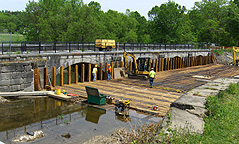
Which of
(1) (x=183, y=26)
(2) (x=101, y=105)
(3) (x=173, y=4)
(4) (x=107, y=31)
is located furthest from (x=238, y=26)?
(2) (x=101, y=105)

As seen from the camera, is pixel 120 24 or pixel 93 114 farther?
pixel 120 24

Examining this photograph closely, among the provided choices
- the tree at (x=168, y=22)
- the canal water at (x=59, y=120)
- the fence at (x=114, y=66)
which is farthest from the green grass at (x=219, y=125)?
the tree at (x=168, y=22)

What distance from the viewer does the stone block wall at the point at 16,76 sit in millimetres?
17094

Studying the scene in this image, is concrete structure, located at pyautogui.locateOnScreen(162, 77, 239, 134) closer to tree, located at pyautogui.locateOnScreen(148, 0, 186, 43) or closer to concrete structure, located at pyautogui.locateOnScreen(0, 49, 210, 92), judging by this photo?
concrete structure, located at pyautogui.locateOnScreen(0, 49, 210, 92)

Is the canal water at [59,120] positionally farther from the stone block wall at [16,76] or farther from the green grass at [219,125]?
the green grass at [219,125]

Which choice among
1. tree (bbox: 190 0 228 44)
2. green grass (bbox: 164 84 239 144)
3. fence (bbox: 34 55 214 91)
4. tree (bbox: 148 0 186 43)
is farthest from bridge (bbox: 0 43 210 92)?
tree (bbox: 190 0 228 44)

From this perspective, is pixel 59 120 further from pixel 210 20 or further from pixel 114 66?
pixel 210 20

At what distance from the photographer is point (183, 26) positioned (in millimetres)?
76125

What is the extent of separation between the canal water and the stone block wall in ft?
6.17

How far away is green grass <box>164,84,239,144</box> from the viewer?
623 centimetres

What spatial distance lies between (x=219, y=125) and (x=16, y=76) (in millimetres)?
15415

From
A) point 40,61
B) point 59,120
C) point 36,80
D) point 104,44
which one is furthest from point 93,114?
point 104,44

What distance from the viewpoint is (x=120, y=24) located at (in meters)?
72.1

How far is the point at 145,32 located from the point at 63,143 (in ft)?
268
